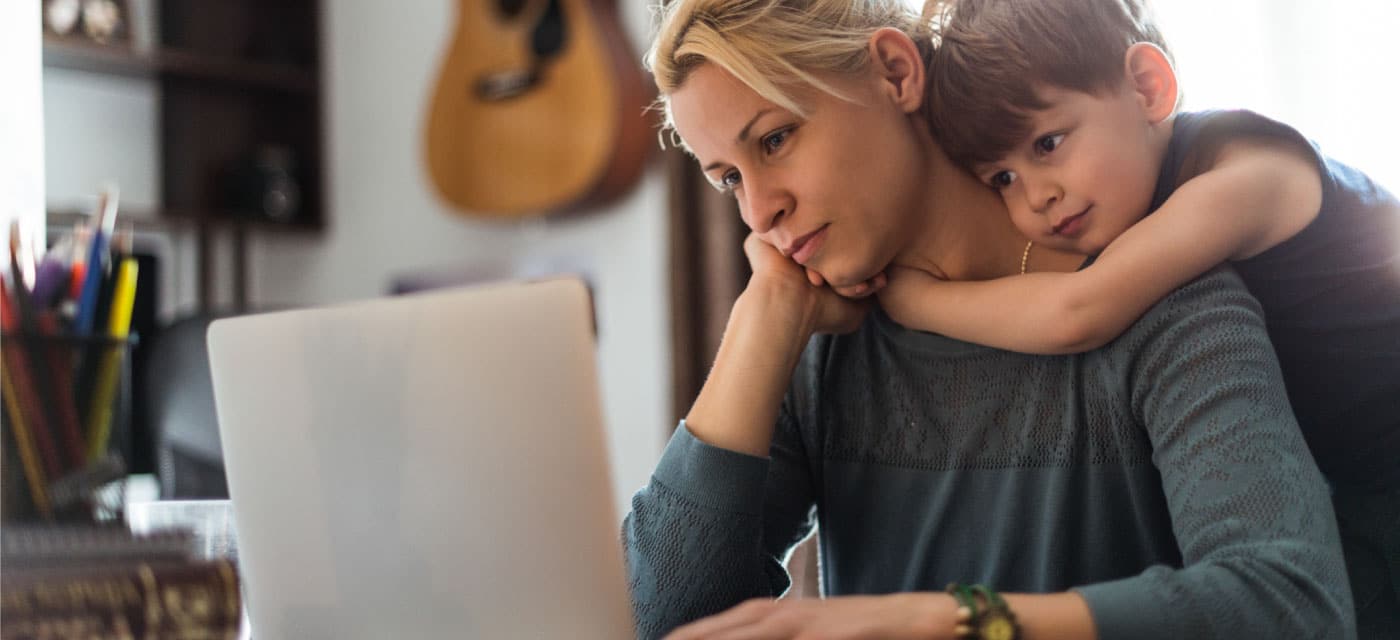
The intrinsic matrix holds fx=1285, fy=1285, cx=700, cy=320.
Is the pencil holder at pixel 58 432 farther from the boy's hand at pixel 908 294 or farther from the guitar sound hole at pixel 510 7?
the guitar sound hole at pixel 510 7

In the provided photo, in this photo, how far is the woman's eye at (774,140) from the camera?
965 mm

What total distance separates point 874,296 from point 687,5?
287 millimetres

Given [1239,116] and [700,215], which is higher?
[1239,116]

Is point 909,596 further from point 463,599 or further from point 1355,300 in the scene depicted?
point 1355,300

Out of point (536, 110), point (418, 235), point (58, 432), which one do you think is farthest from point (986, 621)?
point (418, 235)

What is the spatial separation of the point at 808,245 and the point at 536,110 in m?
1.71

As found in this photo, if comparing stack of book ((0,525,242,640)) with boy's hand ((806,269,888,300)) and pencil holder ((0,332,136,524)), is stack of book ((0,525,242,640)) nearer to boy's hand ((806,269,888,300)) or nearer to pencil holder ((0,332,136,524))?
pencil holder ((0,332,136,524))

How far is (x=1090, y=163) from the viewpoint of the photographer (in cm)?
93

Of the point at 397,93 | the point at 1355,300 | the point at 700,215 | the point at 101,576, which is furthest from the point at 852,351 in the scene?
the point at 397,93

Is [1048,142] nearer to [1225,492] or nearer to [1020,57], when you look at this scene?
[1020,57]

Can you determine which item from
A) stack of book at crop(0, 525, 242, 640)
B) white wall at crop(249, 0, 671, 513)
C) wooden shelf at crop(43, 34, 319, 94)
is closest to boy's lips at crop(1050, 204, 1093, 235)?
stack of book at crop(0, 525, 242, 640)

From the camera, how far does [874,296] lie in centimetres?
108

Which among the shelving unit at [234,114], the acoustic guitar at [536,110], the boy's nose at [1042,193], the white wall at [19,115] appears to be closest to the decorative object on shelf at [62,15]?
the shelving unit at [234,114]

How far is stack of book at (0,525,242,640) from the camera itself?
2.06 ft
